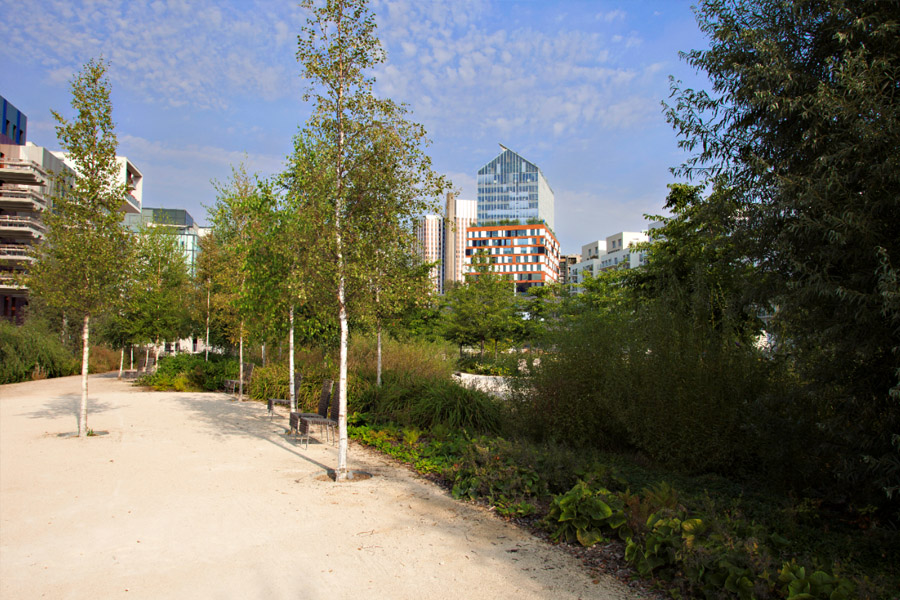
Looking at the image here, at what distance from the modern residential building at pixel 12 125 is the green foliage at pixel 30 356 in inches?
1213

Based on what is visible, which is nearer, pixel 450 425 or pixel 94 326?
pixel 450 425

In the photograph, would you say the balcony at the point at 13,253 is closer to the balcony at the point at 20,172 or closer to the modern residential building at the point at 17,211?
the modern residential building at the point at 17,211

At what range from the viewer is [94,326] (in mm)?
28250

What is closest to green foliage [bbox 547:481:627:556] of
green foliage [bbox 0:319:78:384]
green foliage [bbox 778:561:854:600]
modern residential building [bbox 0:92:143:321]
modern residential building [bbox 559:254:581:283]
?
green foliage [bbox 778:561:854:600]

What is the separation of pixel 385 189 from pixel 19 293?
160 feet

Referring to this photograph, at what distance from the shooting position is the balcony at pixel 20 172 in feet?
137

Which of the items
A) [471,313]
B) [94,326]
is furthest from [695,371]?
[94,326]

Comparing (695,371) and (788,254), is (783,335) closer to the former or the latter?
(788,254)

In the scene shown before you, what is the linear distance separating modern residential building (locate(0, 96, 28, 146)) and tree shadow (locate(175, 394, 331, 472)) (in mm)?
44084

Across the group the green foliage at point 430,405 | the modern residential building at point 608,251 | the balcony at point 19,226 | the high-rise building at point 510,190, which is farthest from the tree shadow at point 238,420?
the high-rise building at point 510,190

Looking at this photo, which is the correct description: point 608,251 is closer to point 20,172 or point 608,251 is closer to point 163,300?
point 20,172

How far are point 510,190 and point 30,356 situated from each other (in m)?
137

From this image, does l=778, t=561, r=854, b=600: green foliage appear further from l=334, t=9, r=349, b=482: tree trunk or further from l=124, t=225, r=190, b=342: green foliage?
l=124, t=225, r=190, b=342: green foliage

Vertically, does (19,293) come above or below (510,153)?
below
